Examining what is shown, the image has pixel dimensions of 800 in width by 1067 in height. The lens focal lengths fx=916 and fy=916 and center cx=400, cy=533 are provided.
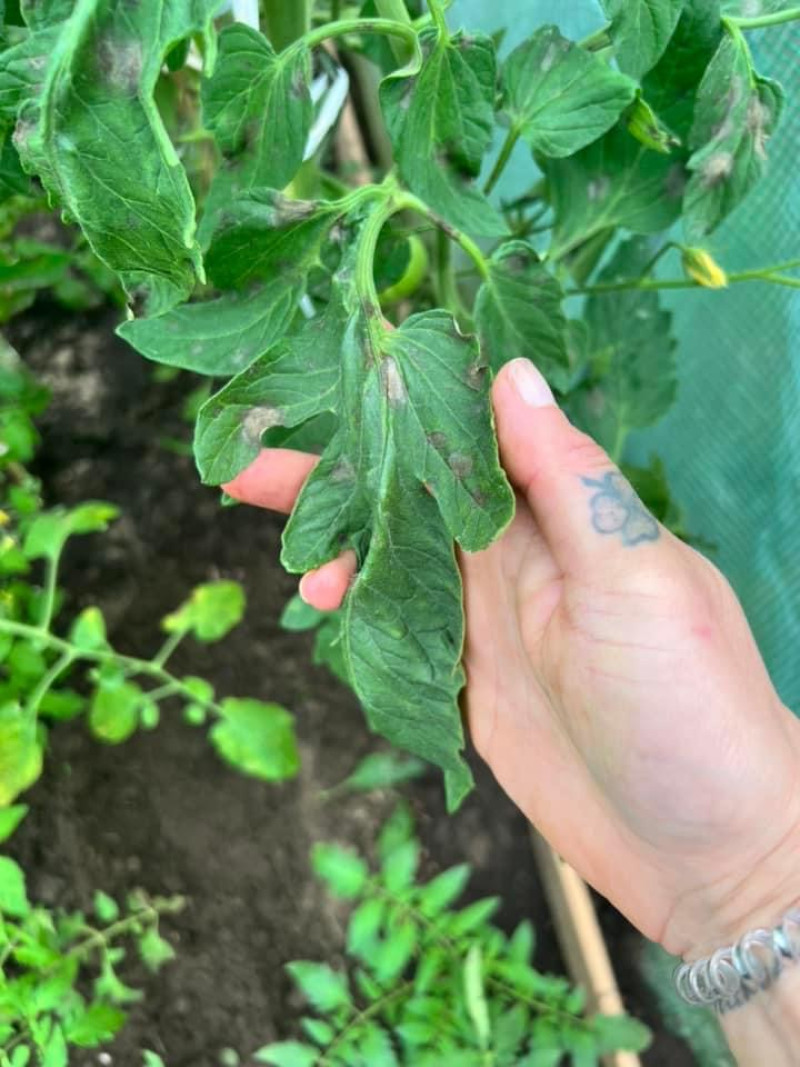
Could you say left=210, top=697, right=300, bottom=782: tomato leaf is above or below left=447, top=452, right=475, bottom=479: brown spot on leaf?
below

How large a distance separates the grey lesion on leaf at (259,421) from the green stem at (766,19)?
0.35 m

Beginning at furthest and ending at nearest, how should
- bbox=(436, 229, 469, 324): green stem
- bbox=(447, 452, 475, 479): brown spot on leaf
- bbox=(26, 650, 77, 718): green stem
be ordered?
1. bbox=(26, 650, 77, 718): green stem
2. bbox=(436, 229, 469, 324): green stem
3. bbox=(447, 452, 475, 479): brown spot on leaf

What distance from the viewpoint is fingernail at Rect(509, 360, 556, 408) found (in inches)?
24.5

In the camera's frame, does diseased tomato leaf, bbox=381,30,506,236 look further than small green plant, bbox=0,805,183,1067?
No

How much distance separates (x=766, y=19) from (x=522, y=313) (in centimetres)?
23

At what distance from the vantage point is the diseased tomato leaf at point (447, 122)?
1.73 ft

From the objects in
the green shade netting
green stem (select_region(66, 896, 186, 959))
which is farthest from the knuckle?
green stem (select_region(66, 896, 186, 959))

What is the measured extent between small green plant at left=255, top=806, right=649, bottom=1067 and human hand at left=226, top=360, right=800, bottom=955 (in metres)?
0.23

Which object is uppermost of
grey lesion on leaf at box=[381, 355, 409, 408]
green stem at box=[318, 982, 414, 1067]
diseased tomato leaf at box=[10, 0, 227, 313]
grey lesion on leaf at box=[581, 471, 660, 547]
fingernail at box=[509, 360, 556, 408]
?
diseased tomato leaf at box=[10, 0, 227, 313]

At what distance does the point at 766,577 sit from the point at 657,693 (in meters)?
0.33

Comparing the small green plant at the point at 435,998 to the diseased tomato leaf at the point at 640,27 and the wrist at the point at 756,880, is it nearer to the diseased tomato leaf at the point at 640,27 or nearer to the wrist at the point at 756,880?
the wrist at the point at 756,880

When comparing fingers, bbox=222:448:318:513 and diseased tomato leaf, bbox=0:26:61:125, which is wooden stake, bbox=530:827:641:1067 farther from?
diseased tomato leaf, bbox=0:26:61:125

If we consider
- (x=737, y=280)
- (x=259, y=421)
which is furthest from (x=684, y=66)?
(x=259, y=421)

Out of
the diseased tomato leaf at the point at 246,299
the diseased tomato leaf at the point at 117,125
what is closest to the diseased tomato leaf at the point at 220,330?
the diseased tomato leaf at the point at 246,299
